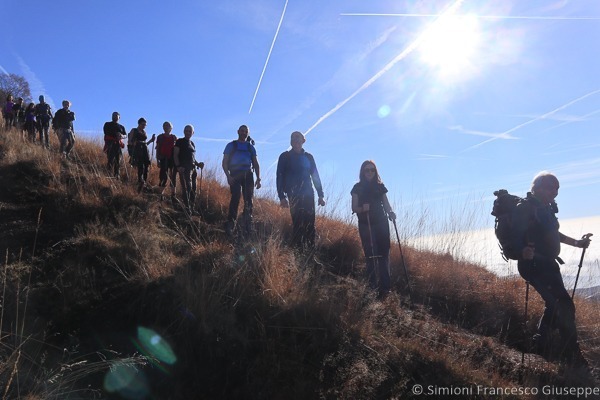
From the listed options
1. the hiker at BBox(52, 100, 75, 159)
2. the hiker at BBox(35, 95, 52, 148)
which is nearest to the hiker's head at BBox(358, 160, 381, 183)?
the hiker at BBox(52, 100, 75, 159)

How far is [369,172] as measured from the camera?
581cm

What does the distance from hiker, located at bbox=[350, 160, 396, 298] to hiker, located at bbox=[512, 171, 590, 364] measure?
1.59 meters

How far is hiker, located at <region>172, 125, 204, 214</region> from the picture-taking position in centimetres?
772

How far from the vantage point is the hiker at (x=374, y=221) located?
5504 mm

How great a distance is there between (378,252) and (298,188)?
5.22ft

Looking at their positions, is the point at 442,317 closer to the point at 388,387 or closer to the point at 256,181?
the point at 388,387

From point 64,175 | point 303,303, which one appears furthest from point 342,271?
point 64,175

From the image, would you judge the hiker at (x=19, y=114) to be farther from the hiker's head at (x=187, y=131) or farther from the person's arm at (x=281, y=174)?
the person's arm at (x=281, y=174)

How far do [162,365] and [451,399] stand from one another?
2.40 metres

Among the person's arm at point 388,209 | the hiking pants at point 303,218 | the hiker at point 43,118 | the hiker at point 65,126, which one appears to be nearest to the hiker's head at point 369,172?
the person's arm at point 388,209

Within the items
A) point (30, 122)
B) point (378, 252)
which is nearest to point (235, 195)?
point (378, 252)

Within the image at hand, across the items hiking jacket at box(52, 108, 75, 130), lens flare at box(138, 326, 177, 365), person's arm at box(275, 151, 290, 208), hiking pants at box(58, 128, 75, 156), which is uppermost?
hiking jacket at box(52, 108, 75, 130)

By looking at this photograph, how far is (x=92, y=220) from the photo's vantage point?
5629mm

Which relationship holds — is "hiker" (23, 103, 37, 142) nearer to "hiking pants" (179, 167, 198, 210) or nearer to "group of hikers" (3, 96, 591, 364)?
"group of hikers" (3, 96, 591, 364)
